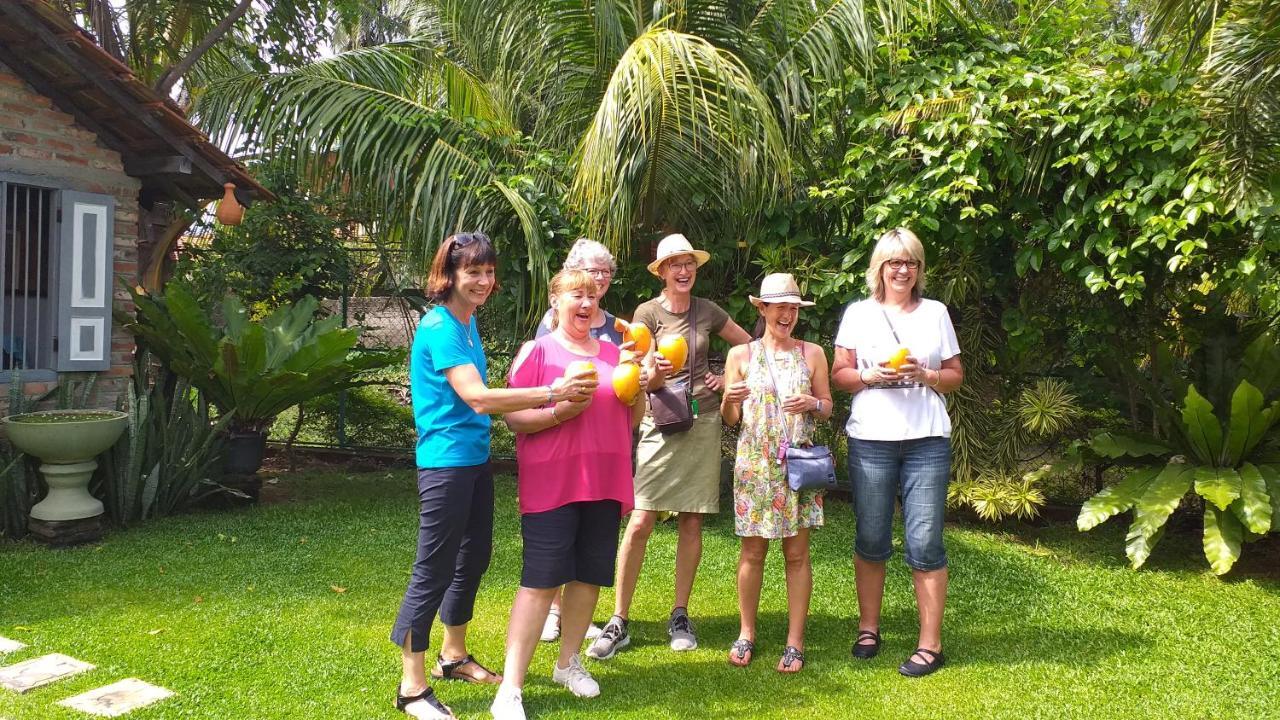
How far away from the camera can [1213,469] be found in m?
5.53

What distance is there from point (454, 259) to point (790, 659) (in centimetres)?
219

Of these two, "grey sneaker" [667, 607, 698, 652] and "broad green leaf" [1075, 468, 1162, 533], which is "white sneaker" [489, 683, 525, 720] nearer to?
"grey sneaker" [667, 607, 698, 652]

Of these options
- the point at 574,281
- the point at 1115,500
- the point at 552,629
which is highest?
the point at 574,281

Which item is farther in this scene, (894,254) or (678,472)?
(678,472)

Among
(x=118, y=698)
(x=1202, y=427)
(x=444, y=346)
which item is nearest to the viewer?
(x=444, y=346)

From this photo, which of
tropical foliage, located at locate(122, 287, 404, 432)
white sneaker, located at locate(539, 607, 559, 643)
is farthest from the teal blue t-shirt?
tropical foliage, located at locate(122, 287, 404, 432)

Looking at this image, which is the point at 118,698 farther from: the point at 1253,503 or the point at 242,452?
the point at 1253,503

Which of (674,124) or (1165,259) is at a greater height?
(674,124)

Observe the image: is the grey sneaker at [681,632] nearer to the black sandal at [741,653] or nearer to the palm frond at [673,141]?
the black sandal at [741,653]

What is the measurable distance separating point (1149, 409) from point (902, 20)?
3.17 meters

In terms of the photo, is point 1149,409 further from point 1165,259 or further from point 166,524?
point 166,524

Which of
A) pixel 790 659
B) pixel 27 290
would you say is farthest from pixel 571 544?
pixel 27 290

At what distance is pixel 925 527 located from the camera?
12.4ft

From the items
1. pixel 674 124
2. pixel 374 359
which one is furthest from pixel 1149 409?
pixel 374 359
